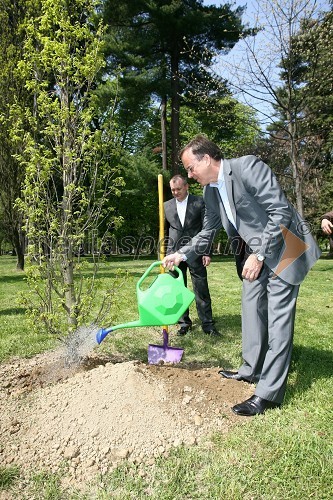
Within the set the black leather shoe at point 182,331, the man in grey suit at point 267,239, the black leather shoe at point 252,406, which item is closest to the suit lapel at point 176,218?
the black leather shoe at point 182,331

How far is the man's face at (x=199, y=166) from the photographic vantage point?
3002mm

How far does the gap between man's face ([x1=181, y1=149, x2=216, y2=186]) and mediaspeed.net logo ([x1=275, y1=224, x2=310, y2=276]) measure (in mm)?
710

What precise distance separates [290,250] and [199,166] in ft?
2.92

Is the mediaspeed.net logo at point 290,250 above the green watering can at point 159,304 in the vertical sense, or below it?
above

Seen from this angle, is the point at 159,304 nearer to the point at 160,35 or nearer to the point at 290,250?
the point at 290,250

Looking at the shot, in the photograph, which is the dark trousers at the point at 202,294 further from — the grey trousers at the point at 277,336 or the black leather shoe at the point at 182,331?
the grey trousers at the point at 277,336

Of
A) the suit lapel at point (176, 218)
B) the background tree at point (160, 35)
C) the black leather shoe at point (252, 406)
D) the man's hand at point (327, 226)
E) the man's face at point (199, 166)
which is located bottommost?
the black leather shoe at point (252, 406)

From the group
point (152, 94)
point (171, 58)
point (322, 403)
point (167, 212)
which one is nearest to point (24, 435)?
point (322, 403)

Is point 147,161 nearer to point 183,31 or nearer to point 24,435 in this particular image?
point 183,31

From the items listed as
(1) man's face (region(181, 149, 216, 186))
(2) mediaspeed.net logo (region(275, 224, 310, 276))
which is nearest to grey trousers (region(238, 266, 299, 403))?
(2) mediaspeed.net logo (region(275, 224, 310, 276))

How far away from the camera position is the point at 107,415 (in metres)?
2.76

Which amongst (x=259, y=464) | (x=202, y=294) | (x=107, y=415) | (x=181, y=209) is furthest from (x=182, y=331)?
(x=259, y=464)

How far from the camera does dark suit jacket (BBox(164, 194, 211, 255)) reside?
5.21 metres

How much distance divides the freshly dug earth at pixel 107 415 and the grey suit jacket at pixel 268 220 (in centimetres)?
107
